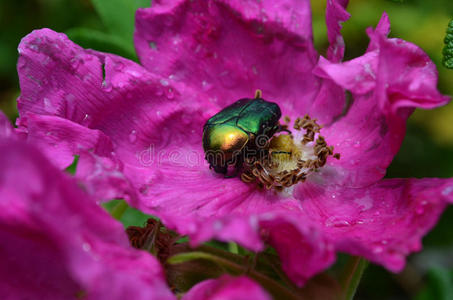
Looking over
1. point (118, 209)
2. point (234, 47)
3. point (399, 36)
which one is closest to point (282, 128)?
point (234, 47)

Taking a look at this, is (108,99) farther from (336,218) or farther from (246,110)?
(336,218)

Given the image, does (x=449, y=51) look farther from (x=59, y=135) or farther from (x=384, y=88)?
(x=59, y=135)

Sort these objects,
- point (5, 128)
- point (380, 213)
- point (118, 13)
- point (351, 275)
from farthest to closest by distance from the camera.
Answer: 1. point (118, 13)
2. point (380, 213)
3. point (351, 275)
4. point (5, 128)

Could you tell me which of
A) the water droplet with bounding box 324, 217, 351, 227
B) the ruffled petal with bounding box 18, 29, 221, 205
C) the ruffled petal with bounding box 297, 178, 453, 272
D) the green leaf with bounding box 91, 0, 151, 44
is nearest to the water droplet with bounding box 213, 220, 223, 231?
the ruffled petal with bounding box 297, 178, 453, 272

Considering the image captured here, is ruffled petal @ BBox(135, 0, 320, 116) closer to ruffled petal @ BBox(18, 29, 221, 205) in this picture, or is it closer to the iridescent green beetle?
ruffled petal @ BBox(18, 29, 221, 205)

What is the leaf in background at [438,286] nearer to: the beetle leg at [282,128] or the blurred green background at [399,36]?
the blurred green background at [399,36]

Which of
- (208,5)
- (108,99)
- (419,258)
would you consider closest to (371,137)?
(208,5)
